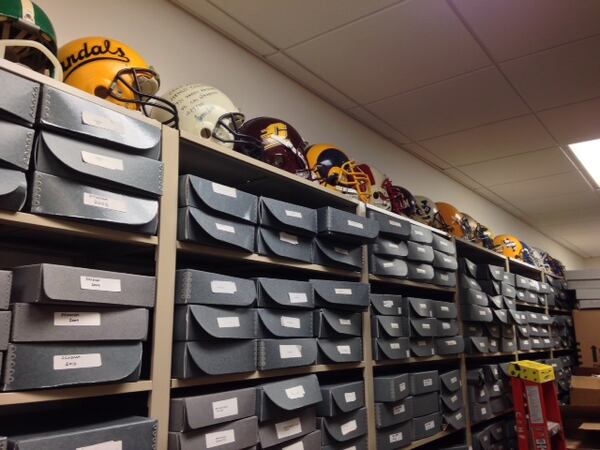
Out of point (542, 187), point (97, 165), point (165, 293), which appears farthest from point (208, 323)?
point (542, 187)

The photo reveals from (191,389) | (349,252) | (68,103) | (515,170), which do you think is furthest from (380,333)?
(515,170)

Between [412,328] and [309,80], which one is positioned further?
[309,80]

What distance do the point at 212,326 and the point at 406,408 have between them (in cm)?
112

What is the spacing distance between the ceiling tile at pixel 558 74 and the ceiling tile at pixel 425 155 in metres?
0.78

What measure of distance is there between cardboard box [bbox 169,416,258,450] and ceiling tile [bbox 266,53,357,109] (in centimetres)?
155

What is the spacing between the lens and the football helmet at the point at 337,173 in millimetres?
1963

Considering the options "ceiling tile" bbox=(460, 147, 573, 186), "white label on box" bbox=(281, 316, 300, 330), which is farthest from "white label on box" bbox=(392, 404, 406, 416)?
"ceiling tile" bbox=(460, 147, 573, 186)

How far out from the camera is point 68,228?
0.99 meters

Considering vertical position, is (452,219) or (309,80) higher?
(309,80)

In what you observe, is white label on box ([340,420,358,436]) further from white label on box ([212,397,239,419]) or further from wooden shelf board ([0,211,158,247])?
wooden shelf board ([0,211,158,247])

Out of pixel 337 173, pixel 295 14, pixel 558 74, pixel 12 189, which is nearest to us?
pixel 12 189

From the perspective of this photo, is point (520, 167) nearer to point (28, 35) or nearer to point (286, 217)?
point (286, 217)

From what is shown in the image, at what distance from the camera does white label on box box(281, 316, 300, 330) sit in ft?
4.88

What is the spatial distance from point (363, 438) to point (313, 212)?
0.83 m
